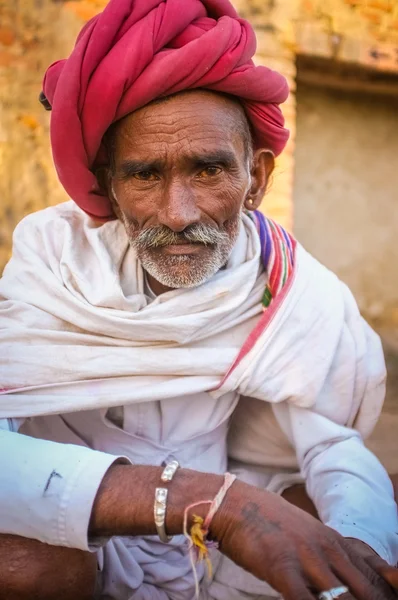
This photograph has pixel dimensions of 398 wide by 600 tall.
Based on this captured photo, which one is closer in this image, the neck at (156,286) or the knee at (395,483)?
the knee at (395,483)

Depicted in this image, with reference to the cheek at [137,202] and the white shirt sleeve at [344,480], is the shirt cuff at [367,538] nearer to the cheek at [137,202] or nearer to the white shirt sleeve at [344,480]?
the white shirt sleeve at [344,480]

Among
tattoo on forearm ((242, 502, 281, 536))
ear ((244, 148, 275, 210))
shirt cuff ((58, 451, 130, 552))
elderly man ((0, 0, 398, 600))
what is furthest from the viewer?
ear ((244, 148, 275, 210))

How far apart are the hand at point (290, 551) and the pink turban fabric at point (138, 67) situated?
1166mm

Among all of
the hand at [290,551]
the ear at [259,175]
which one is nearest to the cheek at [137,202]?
the ear at [259,175]

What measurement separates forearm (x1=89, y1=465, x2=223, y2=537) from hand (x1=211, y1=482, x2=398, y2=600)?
0.25 feet

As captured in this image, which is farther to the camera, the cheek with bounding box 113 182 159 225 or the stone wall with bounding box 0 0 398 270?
the stone wall with bounding box 0 0 398 270

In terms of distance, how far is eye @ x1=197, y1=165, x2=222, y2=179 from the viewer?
2.26 metres

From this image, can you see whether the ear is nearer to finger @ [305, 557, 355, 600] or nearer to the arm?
the arm

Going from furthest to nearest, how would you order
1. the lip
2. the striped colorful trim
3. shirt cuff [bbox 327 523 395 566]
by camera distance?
the striped colorful trim
the lip
shirt cuff [bbox 327 523 395 566]

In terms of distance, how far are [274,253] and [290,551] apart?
1.11 meters

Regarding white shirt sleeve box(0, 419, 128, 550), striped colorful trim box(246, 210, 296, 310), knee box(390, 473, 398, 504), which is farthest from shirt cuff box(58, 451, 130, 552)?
knee box(390, 473, 398, 504)

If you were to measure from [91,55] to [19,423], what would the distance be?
1.13m

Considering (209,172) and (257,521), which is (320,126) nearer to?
(209,172)

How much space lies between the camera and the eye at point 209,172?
7.41ft
